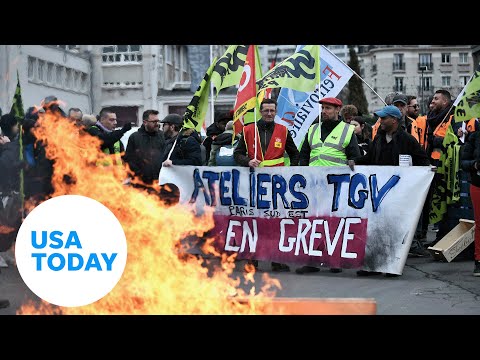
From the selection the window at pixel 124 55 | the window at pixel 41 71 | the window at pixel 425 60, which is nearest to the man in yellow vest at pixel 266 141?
the window at pixel 41 71

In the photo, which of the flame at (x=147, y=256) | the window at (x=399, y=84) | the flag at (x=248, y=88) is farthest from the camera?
the window at (x=399, y=84)

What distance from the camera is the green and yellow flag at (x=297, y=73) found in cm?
905

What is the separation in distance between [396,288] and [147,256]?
260cm

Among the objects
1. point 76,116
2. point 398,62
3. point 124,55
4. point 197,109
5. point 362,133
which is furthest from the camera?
point 398,62

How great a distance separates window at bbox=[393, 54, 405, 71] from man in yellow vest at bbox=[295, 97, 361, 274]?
8219 centimetres

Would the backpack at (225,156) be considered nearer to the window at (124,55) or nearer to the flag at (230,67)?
the flag at (230,67)

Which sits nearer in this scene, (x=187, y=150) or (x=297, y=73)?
(x=297, y=73)

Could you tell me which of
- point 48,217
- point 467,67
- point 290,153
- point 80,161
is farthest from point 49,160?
point 467,67

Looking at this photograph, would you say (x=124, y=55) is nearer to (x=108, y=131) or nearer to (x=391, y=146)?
(x=108, y=131)

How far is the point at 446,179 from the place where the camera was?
30.8 ft

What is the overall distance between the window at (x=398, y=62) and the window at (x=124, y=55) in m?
52.6

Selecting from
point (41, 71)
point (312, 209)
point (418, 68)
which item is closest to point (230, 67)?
point (312, 209)
